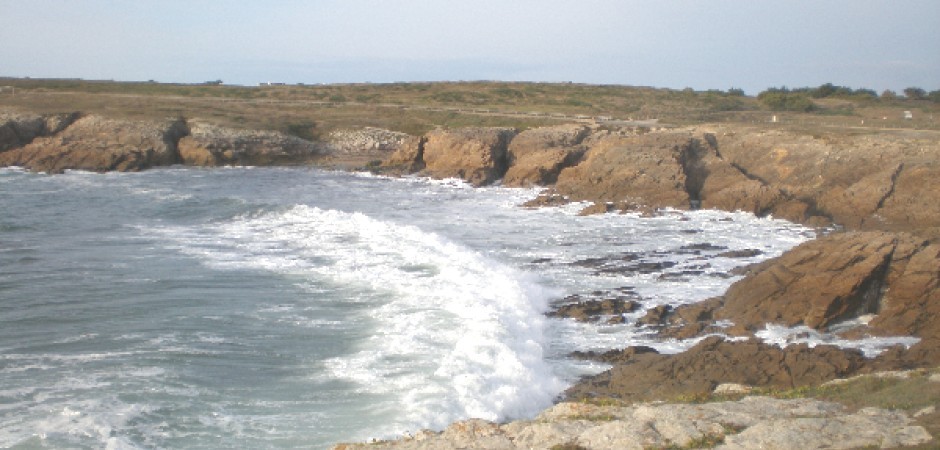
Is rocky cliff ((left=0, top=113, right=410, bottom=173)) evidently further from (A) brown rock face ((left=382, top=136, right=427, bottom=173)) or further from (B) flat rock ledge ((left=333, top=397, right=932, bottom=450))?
(B) flat rock ledge ((left=333, top=397, right=932, bottom=450))

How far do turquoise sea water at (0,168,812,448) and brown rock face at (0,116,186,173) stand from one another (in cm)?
1088

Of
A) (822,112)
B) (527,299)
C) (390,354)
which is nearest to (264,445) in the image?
(390,354)

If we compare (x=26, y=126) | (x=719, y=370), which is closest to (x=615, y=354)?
(x=719, y=370)

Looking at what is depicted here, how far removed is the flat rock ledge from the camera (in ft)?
25.5

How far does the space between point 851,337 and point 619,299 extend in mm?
4556

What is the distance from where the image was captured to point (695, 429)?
822cm

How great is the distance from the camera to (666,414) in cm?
873

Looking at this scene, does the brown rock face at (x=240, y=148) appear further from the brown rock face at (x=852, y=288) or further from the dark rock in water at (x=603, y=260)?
the brown rock face at (x=852, y=288)

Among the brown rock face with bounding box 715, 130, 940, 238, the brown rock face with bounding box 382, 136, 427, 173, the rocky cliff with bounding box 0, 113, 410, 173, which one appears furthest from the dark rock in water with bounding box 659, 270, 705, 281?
the rocky cliff with bounding box 0, 113, 410, 173

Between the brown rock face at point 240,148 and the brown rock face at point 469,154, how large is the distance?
8651 mm

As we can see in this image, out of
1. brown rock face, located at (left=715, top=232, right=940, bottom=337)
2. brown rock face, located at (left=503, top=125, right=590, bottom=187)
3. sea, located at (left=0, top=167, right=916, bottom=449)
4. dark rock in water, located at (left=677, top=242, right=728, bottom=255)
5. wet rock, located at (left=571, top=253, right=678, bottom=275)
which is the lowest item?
sea, located at (left=0, top=167, right=916, bottom=449)

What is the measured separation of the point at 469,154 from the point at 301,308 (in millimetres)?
25381

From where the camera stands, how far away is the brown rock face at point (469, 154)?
4081 centimetres

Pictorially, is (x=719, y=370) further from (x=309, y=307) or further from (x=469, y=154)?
(x=469, y=154)
